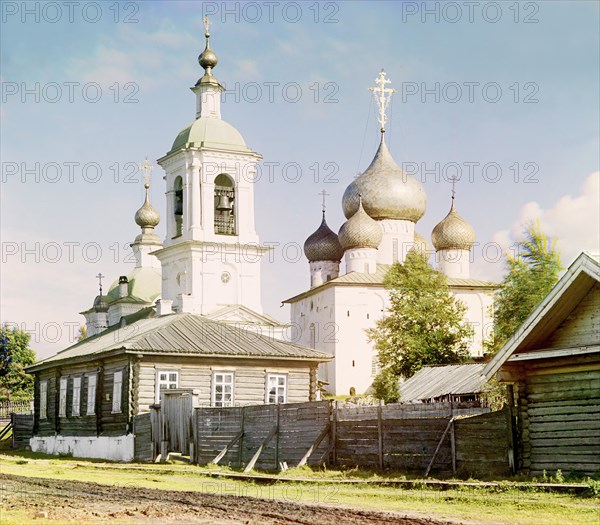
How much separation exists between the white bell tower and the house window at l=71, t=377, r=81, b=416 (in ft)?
64.9

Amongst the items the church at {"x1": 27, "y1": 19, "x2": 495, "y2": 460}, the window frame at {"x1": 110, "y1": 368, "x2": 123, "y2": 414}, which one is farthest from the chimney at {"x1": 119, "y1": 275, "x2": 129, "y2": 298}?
Answer: the window frame at {"x1": 110, "y1": 368, "x2": 123, "y2": 414}

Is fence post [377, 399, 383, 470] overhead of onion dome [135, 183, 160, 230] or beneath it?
beneath

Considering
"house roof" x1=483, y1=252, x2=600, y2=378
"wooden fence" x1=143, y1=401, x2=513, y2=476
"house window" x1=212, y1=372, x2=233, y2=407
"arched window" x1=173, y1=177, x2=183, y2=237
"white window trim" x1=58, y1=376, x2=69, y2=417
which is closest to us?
"house roof" x1=483, y1=252, x2=600, y2=378

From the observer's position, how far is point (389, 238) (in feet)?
260

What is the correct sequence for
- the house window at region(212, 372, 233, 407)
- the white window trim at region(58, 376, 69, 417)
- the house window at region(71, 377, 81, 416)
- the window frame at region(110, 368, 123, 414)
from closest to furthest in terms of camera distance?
the house window at region(212, 372, 233, 407) < the window frame at region(110, 368, 123, 414) < the house window at region(71, 377, 81, 416) < the white window trim at region(58, 376, 69, 417)

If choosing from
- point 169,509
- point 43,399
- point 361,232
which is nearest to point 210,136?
point 361,232

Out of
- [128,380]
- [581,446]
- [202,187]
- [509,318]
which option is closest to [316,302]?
[202,187]

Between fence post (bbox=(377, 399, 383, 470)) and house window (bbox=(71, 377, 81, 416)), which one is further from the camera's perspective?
house window (bbox=(71, 377, 81, 416))

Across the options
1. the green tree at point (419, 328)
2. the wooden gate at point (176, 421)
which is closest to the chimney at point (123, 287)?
the green tree at point (419, 328)

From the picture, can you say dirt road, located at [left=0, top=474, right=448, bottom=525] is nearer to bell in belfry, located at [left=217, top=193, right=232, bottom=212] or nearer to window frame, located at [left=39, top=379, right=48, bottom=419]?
window frame, located at [left=39, top=379, right=48, bottom=419]

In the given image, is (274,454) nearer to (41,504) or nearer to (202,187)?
(41,504)

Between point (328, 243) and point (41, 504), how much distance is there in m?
66.5

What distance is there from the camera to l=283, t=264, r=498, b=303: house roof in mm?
74812

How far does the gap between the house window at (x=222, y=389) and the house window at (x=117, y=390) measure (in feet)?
10.2
